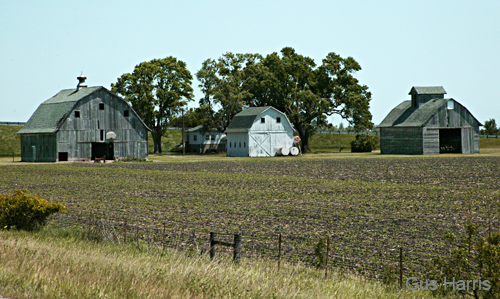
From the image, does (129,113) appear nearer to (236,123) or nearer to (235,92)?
(236,123)

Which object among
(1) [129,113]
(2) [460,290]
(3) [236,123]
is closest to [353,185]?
(2) [460,290]

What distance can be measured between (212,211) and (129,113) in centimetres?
4979

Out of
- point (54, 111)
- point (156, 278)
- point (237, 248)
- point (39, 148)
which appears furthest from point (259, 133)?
point (156, 278)

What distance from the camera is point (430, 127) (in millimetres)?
76688

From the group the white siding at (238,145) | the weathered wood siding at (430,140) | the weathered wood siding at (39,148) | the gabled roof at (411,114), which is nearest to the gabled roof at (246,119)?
the white siding at (238,145)

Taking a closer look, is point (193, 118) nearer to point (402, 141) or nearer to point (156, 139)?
point (156, 139)

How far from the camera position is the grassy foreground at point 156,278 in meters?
9.03

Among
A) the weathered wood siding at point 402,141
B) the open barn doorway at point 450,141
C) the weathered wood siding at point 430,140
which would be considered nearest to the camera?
the weathered wood siding at point 430,140

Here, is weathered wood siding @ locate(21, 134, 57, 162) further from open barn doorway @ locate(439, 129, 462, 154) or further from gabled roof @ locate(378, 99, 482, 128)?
open barn doorway @ locate(439, 129, 462, 154)

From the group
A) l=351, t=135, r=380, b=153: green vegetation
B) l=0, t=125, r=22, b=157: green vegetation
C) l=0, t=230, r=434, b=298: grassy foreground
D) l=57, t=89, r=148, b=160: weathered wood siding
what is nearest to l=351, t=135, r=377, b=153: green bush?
l=351, t=135, r=380, b=153: green vegetation

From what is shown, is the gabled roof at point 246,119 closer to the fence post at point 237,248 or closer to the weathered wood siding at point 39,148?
the weathered wood siding at point 39,148

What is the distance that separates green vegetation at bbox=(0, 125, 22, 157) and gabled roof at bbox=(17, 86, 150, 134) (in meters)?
24.2

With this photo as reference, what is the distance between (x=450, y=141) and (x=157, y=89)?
4548 cm

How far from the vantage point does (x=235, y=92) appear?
9088 cm
